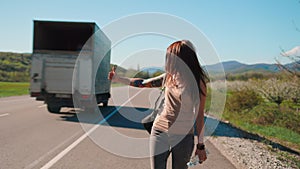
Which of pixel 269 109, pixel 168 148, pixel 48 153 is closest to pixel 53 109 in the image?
pixel 48 153

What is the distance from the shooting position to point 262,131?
476 inches

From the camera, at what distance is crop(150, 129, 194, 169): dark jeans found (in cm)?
254

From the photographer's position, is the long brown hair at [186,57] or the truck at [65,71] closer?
the long brown hair at [186,57]

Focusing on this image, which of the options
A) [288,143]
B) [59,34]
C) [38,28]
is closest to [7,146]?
[38,28]

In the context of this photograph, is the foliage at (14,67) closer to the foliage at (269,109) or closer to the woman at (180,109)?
the foliage at (269,109)

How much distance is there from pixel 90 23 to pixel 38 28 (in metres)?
2.37

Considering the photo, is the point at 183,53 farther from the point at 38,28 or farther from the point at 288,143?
the point at 38,28

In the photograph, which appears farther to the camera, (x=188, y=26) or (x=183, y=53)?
(x=188, y=26)

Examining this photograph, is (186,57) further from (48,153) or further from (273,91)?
(273,91)

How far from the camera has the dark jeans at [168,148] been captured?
100 inches

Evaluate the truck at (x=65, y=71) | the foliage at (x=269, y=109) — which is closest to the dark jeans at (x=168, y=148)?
the foliage at (x=269, y=109)

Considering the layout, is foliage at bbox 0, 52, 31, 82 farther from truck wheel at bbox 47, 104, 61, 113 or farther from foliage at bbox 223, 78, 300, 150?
foliage at bbox 223, 78, 300, 150

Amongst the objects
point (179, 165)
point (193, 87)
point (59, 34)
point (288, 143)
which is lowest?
point (288, 143)

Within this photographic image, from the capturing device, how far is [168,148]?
8.46 feet
